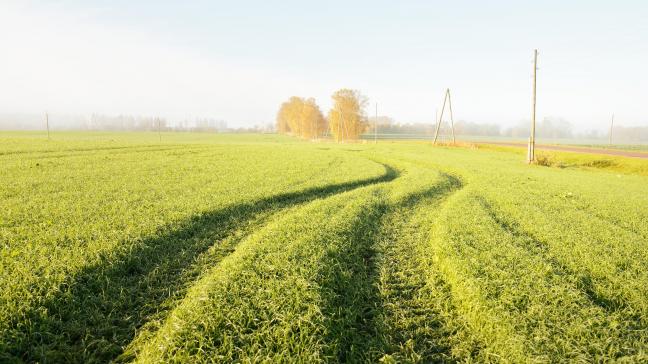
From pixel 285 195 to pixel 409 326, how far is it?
718 cm

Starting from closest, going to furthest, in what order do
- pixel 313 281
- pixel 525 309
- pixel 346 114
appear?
pixel 525 309 → pixel 313 281 → pixel 346 114

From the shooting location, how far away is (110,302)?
14.1 ft

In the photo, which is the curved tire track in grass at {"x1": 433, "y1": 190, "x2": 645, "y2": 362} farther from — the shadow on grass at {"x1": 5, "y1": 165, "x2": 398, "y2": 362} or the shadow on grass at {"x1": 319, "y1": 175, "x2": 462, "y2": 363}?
the shadow on grass at {"x1": 5, "y1": 165, "x2": 398, "y2": 362}

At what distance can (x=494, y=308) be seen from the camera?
405 cm

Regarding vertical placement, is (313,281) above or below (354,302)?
above

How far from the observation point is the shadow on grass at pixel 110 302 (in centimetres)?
346

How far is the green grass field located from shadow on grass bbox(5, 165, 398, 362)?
2 cm

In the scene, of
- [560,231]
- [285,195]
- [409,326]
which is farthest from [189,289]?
[560,231]

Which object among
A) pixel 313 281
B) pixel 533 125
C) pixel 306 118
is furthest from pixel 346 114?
pixel 313 281

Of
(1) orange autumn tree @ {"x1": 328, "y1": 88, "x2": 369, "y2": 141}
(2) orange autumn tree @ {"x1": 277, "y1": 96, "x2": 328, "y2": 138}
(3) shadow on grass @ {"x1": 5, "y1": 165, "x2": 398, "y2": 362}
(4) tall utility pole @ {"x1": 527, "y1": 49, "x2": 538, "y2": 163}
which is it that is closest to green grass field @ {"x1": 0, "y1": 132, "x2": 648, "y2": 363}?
(3) shadow on grass @ {"x1": 5, "y1": 165, "x2": 398, "y2": 362}

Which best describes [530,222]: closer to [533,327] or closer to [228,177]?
[533,327]

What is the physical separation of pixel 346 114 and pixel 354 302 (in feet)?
260

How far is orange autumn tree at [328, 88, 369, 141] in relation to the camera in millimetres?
80812

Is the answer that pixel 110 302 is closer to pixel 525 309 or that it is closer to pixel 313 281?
pixel 313 281
